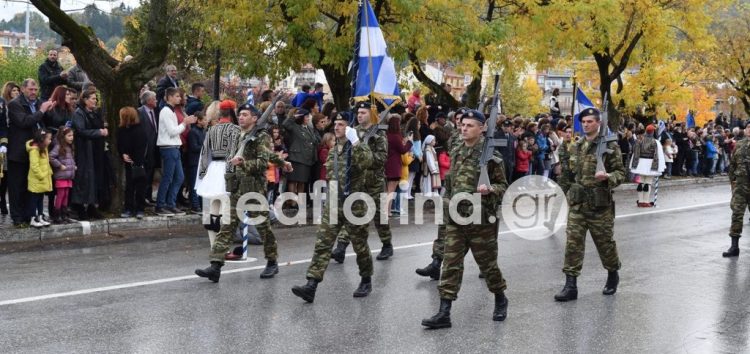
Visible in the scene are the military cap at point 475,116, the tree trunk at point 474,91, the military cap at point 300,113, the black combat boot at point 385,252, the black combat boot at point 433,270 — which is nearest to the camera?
the military cap at point 475,116

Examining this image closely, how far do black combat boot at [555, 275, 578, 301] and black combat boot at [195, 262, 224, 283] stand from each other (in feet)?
11.4

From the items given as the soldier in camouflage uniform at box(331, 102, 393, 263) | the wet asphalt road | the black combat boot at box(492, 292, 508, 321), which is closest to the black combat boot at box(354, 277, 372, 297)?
the wet asphalt road

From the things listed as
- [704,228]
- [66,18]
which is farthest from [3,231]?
[704,228]

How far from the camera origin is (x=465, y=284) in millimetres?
9461

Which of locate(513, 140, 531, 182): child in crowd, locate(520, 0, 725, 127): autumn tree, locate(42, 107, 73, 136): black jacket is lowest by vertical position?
locate(513, 140, 531, 182): child in crowd

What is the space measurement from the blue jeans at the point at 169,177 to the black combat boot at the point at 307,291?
20.0 ft

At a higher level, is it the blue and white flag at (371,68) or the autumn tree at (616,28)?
the autumn tree at (616,28)

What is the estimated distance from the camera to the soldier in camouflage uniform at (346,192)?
849cm

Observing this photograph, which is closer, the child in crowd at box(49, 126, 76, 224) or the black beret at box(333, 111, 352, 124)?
the black beret at box(333, 111, 352, 124)

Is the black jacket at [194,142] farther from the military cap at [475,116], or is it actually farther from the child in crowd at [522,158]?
the child in crowd at [522,158]

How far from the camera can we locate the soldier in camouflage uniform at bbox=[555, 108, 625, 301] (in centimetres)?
892

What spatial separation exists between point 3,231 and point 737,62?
40652 millimetres

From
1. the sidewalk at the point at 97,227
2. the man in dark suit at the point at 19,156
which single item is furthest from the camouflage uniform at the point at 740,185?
the man in dark suit at the point at 19,156

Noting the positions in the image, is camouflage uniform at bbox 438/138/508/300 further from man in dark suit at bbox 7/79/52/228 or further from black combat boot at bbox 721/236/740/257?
man in dark suit at bbox 7/79/52/228
